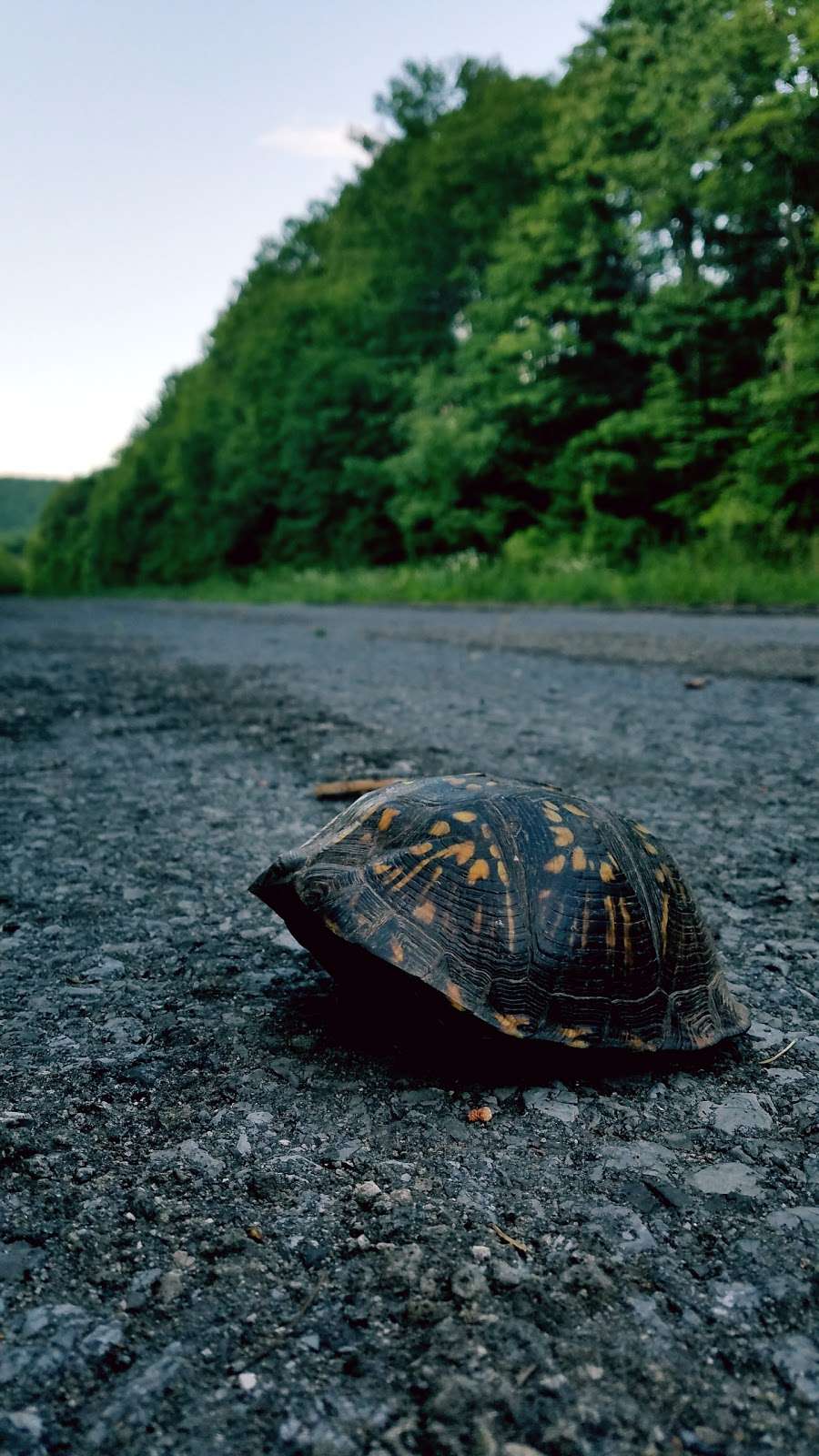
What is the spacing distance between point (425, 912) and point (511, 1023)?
0.24m

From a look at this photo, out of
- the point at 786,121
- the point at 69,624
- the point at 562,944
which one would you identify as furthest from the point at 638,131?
the point at 562,944

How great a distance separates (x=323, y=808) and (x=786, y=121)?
52.0 feet

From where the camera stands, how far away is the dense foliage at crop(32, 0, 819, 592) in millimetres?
14930

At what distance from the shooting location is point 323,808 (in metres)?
3.26

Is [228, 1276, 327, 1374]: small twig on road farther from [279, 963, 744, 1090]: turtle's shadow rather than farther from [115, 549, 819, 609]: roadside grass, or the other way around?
[115, 549, 819, 609]: roadside grass

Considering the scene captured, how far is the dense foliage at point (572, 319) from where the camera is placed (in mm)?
14930

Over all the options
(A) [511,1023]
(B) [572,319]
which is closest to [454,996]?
(A) [511,1023]

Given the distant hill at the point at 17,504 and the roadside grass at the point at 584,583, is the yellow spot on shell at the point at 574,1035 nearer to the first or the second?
the roadside grass at the point at 584,583

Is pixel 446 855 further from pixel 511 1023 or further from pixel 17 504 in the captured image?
pixel 17 504

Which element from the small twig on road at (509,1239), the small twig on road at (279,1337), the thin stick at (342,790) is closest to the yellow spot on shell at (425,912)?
the small twig on road at (509,1239)

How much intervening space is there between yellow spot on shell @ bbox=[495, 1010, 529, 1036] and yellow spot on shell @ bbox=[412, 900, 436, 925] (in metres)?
0.20

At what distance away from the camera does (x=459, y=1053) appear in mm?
1694

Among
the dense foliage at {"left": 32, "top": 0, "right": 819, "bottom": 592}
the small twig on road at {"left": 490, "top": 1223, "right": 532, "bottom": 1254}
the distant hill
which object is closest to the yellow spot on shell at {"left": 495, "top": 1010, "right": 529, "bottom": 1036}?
the small twig on road at {"left": 490, "top": 1223, "right": 532, "bottom": 1254}

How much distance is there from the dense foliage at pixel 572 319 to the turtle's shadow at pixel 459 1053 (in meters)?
13.8
